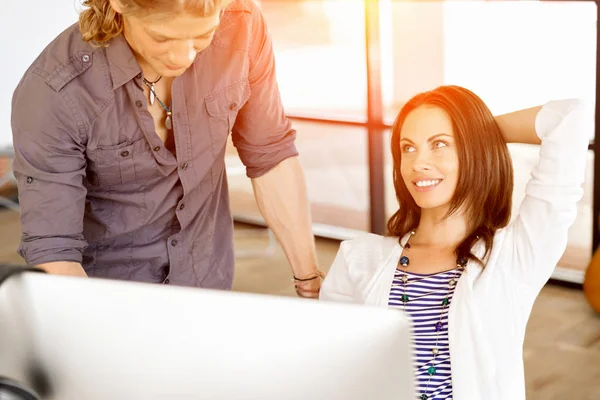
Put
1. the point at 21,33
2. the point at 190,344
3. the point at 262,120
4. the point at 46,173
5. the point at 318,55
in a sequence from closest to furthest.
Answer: the point at 190,344
the point at 46,173
the point at 262,120
the point at 21,33
the point at 318,55

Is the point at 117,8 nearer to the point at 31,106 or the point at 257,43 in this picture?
the point at 31,106

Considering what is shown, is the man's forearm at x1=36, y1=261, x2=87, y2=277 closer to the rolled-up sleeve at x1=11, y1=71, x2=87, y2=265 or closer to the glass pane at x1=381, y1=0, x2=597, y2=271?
the rolled-up sleeve at x1=11, y1=71, x2=87, y2=265

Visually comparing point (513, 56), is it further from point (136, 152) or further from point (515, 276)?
point (136, 152)

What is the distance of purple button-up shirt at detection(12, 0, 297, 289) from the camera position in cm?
157

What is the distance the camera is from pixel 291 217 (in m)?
1.90

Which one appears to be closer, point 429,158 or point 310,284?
point 429,158

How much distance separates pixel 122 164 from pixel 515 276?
0.79 metres

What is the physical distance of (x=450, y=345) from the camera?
5.40ft

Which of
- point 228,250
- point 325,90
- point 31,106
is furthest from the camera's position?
point 325,90

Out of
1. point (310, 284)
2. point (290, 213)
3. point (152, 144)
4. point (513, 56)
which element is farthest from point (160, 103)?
point (513, 56)

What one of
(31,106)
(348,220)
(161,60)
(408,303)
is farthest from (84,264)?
(348,220)

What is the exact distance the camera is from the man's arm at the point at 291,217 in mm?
1900

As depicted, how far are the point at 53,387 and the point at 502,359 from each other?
3.23 feet

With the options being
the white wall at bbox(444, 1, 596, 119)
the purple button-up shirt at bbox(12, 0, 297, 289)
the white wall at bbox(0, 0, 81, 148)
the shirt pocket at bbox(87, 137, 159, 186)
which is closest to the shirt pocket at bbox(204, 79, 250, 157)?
the purple button-up shirt at bbox(12, 0, 297, 289)
